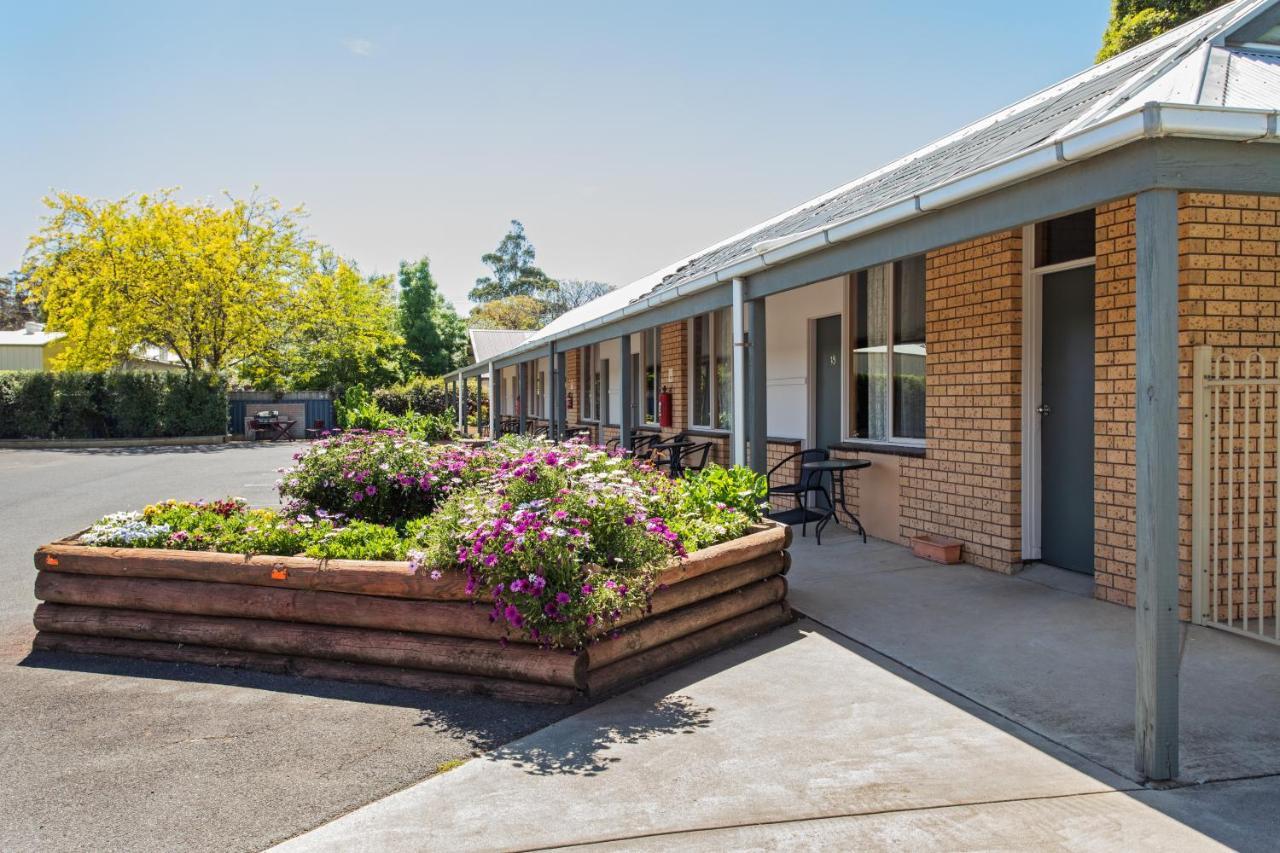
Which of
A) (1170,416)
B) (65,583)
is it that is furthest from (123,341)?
(1170,416)

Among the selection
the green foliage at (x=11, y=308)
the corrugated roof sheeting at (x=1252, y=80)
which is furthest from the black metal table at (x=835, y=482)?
the green foliage at (x=11, y=308)

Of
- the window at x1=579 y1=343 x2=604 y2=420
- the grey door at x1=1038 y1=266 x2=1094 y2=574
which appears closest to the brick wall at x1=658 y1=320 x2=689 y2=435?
the window at x1=579 y1=343 x2=604 y2=420

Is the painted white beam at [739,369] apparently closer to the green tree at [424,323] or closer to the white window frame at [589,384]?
the white window frame at [589,384]

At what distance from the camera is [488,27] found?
12.5 m

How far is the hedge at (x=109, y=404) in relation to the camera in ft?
93.6

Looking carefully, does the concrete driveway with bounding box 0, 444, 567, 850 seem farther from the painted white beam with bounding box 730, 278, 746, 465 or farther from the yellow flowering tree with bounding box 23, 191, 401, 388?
the yellow flowering tree with bounding box 23, 191, 401, 388

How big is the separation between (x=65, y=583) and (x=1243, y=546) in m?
7.30

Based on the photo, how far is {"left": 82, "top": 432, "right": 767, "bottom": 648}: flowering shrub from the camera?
4402 mm

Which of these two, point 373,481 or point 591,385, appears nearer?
point 373,481

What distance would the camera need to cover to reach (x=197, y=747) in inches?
156

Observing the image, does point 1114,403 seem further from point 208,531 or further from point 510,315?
point 510,315

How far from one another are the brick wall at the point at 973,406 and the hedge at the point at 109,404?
27.7 meters

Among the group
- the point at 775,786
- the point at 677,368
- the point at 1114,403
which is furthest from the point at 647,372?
the point at 775,786

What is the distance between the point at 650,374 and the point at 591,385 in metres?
4.55
